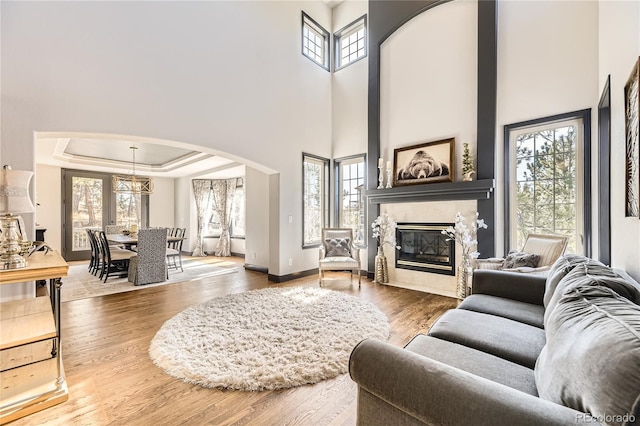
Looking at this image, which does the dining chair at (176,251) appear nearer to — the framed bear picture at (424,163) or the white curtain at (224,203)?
the white curtain at (224,203)

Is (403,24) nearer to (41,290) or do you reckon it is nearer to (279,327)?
(279,327)

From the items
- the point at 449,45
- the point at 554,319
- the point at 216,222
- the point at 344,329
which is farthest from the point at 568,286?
the point at 216,222

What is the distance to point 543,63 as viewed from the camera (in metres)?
3.60

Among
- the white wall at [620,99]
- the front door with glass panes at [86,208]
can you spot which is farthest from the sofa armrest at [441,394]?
the front door with glass panes at [86,208]

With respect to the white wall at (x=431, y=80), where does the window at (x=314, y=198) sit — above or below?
below

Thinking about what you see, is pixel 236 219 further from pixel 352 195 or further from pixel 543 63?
pixel 543 63

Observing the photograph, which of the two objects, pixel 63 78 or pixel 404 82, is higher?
pixel 404 82

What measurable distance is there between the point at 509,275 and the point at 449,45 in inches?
151

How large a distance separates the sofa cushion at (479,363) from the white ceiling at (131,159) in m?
5.55

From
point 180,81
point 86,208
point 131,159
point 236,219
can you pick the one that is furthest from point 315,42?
point 86,208

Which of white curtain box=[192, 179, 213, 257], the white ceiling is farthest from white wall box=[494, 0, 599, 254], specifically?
white curtain box=[192, 179, 213, 257]

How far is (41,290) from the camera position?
297cm

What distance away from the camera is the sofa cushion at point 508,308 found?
1823mm

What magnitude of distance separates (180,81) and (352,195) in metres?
3.63
